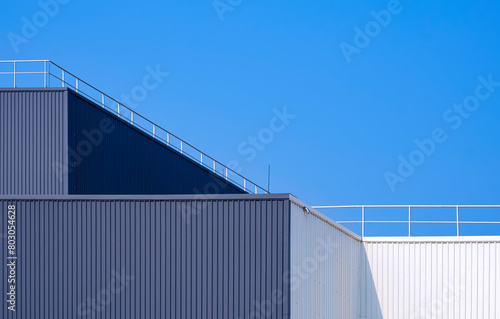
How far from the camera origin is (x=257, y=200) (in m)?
22.7

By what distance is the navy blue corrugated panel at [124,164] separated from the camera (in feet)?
101

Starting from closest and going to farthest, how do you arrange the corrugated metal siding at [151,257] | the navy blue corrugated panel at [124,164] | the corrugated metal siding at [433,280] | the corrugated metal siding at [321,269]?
1. the corrugated metal siding at [151,257]
2. the corrugated metal siding at [321,269]
3. the navy blue corrugated panel at [124,164]
4. the corrugated metal siding at [433,280]

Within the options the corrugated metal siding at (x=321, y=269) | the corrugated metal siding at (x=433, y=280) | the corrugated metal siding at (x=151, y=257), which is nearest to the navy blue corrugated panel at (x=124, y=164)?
the corrugated metal siding at (x=151, y=257)

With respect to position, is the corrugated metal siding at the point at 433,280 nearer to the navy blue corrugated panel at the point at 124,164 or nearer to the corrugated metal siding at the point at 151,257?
the navy blue corrugated panel at the point at 124,164

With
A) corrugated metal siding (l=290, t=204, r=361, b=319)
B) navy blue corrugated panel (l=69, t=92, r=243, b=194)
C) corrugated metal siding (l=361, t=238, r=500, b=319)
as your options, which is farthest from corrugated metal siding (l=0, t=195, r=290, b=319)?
corrugated metal siding (l=361, t=238, r=500, b=319)

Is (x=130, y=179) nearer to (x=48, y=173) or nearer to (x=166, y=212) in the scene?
(x=48, y=173)

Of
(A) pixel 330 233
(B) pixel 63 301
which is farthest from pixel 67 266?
(A) pixel 330 233

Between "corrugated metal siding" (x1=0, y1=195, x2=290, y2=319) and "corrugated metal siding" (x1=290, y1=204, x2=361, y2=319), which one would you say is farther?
"corrugated metal siding" (x1=290, y1=204, x2=361, y2=319)

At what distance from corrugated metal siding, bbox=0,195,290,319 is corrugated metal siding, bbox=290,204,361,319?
0.87 meters

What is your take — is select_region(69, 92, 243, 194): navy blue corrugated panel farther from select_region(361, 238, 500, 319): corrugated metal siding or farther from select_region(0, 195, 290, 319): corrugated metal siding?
select_region(361, 238, 500, 319): corrugated metal siding

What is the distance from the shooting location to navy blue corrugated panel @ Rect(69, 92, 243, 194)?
30.7 metres

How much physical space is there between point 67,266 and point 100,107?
10129mm

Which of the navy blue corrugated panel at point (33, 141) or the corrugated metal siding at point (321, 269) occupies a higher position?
the navy blue corrugated panel at point (33, 141)

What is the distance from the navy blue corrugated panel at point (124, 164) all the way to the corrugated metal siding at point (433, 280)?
910 centimetres
